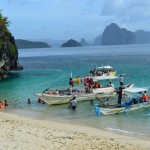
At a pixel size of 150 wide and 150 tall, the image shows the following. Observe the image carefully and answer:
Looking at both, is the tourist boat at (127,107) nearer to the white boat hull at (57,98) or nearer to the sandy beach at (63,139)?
the sandy beach at (63,139)

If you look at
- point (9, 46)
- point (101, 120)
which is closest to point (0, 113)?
point (101, 120)

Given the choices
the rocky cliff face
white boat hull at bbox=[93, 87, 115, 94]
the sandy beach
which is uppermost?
the rocky cliff face

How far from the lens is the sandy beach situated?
19.0m

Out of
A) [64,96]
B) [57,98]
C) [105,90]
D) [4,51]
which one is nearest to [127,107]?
[64,96]

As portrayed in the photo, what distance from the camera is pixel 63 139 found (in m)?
20.7

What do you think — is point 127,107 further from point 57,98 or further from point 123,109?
point 57,98

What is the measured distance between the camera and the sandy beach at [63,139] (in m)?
19.0

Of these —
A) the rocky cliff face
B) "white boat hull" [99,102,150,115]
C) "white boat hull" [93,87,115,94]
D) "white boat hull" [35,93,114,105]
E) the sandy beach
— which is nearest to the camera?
the sandy beach

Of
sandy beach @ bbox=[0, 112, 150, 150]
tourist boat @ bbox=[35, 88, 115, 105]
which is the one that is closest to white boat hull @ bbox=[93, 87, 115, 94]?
tourist boat @ bbox=[35, 88, 115, 105]

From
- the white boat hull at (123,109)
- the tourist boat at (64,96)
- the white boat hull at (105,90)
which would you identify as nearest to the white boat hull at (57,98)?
the tourist boat at (64,96)

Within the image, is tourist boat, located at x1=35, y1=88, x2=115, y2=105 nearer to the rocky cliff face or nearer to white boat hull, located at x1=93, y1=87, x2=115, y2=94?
white boat hull, located at x1=93, y1=87, x2=115, y2=94

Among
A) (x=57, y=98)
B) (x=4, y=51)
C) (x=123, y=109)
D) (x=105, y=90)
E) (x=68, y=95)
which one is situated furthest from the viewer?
(x=4, y=51)

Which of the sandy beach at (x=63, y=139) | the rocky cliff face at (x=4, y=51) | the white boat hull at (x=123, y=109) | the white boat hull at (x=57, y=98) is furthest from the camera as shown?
the rocky cliff face at (x=4, y=51)

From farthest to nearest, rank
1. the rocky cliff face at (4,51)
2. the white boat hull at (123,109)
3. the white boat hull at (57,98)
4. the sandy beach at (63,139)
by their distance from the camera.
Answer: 1. the rocky cliff face at (4,51)
2. the white boat hull at (57,98)
3. the white boat hull at (123,109)
4. the sandy beach at (63,139)
